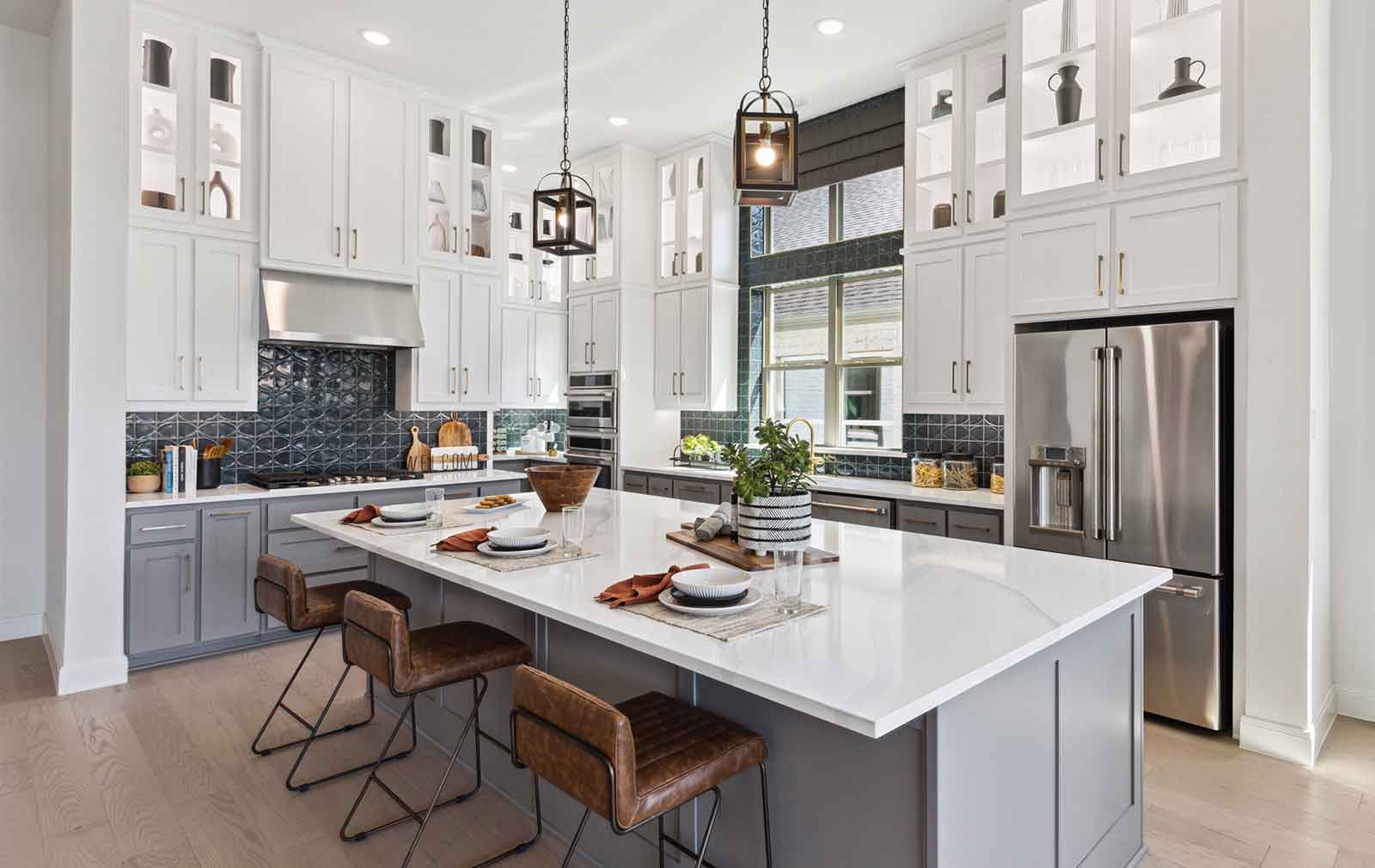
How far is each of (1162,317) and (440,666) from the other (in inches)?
125

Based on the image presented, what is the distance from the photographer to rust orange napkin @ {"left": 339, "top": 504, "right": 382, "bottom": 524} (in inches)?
111

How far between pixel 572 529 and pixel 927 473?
2.92 metres

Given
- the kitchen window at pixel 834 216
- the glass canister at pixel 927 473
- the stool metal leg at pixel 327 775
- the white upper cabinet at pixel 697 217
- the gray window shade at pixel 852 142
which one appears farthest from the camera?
the white upper cabinet at pixel 697 217

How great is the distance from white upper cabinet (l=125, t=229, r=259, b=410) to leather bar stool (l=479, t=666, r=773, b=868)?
11.4ft

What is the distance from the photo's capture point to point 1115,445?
10.8ft

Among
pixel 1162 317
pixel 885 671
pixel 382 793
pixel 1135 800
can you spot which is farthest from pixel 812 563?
pixel 1162 317

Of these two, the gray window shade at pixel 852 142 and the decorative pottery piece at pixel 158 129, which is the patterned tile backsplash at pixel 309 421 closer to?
the decorative pottery piece at pixel 158 129

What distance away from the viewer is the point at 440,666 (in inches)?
84.9

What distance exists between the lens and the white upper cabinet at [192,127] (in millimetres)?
4020
